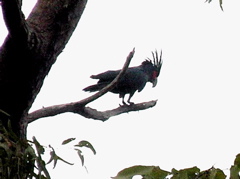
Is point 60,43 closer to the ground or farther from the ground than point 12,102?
farther from the ground

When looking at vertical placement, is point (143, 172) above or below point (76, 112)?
below

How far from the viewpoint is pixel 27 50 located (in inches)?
80.1

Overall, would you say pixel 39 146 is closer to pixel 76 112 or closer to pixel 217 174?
pixel 217 174

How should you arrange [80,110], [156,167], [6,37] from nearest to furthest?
[156,167] → [6,37] → [80,110]

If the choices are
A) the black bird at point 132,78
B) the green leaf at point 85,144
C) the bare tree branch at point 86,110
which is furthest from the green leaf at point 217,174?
the black bird at point 132,78

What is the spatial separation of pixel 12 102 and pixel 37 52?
19 cm

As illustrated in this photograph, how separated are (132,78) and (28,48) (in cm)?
521

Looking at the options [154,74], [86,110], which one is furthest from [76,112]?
[154,74]

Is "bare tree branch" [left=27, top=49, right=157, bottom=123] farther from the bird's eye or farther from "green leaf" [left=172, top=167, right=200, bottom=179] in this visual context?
the bird's eye

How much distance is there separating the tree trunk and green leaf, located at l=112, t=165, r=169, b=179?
1.95ft

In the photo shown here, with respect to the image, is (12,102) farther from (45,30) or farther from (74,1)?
(74,1)

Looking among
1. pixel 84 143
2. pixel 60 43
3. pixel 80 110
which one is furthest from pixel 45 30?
pixel 80 110

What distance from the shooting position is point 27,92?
210cm

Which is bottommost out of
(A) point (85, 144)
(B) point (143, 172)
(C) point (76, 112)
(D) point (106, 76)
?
(B) point (143, 172)
